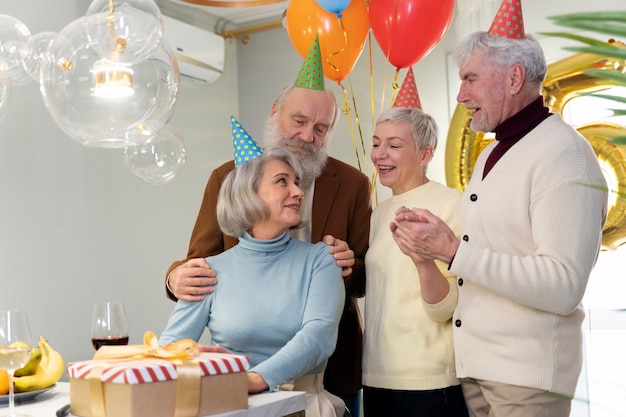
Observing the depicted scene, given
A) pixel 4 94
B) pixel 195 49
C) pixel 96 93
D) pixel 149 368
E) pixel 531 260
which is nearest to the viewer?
pixel 149 368

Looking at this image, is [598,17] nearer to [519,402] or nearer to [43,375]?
[519,402]

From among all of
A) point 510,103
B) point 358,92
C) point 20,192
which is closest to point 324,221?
point 510,103

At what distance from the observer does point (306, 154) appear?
226 centimetres

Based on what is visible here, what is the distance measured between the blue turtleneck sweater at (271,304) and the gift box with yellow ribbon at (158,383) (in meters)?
0.38

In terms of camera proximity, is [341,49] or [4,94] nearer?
[4,94]

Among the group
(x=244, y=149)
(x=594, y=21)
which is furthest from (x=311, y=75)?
(x=594, y=21)

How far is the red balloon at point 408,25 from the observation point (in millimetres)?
2529

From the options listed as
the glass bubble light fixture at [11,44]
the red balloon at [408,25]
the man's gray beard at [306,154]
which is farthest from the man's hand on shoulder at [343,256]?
the glass bubble light fixture at [11,44]

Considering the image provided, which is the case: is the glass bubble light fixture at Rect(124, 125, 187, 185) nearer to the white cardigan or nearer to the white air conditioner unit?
the white air conditioner unit

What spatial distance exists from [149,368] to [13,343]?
0.44 meters

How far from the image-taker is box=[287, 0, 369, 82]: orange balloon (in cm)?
265

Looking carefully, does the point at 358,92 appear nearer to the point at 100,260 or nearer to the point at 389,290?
the point at 100,260

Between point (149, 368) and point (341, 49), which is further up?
point (341, 49)

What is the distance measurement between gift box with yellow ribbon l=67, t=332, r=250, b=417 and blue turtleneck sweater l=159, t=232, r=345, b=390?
381 millimetres
